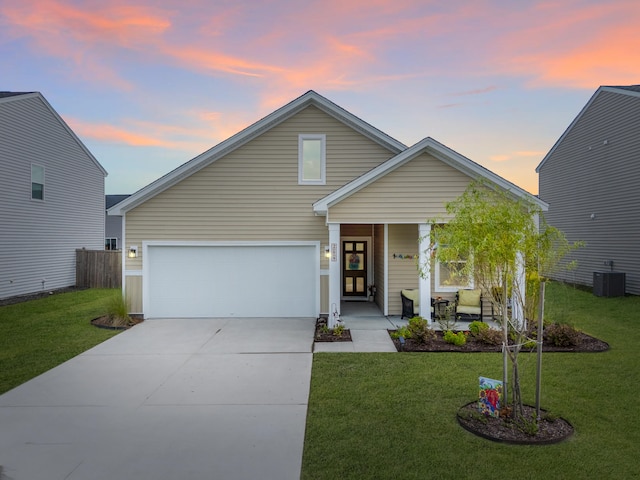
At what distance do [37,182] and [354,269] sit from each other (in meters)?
14.3

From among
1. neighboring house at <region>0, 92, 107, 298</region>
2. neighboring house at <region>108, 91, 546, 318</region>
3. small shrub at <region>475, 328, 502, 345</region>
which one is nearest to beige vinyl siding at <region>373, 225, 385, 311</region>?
neighboring house at <region>108, 91, 546, 318</region>

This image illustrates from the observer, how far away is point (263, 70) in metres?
14.4

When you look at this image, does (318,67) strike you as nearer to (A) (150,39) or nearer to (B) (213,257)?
(A) (150,39)

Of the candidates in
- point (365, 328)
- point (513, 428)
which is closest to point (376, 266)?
point (365, 328)

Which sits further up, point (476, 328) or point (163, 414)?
point (476, 328)

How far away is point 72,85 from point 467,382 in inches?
700

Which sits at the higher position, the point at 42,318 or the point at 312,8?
the point at 312,8

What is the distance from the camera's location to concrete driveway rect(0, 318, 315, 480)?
13.7 feet

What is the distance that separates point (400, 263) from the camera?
11.7 meters

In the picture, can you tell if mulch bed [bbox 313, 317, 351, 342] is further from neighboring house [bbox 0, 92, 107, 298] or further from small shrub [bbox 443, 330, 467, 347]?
neighboring house [bbox 0, 92, 107, 298]

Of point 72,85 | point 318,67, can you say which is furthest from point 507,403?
point 72,85

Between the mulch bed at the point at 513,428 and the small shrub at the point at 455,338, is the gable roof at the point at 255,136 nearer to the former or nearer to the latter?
the small shrub at the point at 455,338

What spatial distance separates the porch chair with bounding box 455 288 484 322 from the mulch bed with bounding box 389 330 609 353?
1961 millimetres

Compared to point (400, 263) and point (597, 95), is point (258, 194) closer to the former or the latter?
point (400, 263)
